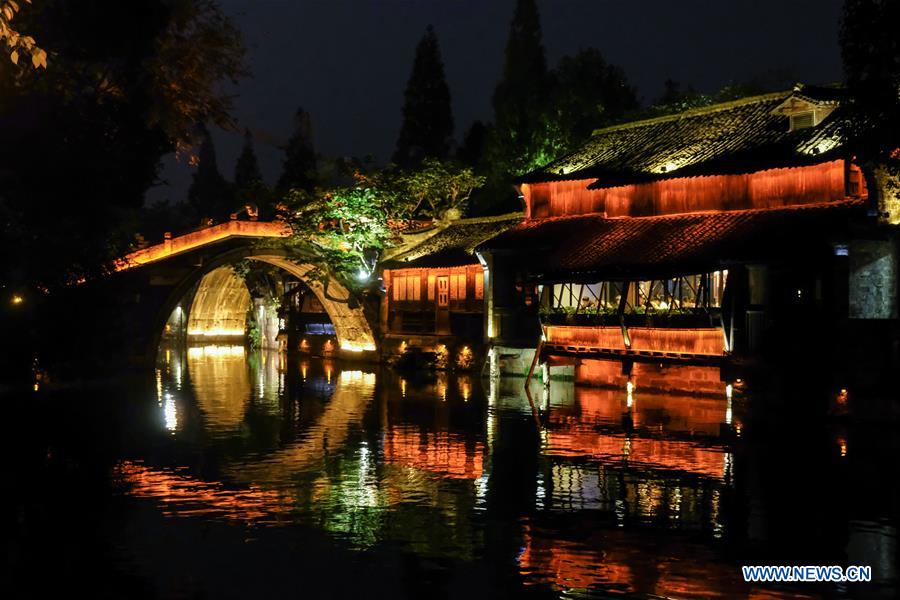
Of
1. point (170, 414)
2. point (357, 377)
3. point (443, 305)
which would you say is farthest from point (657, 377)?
point (170, 414)

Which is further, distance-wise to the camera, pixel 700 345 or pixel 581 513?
pixel 700 345

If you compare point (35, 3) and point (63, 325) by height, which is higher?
point (35, 3)

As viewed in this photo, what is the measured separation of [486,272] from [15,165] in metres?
19.3

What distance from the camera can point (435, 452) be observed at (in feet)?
70.7

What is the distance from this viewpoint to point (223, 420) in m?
27.5

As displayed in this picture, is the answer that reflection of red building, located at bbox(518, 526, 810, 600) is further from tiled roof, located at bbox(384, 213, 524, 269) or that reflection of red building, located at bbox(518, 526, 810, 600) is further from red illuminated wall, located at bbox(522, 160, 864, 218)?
tiled roof, located at bbox(384, 213, 524, 269)

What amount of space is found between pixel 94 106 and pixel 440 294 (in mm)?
22833

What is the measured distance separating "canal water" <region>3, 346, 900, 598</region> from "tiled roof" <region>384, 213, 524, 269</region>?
16.3 m

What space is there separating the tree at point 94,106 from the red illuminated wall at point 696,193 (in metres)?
15.1

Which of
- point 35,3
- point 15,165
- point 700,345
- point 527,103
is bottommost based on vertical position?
point 700,345

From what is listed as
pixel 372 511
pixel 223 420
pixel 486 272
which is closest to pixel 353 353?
pixel 486 272

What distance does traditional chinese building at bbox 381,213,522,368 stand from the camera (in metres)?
46.1

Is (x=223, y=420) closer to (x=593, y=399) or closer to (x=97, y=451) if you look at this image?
(x=97, y=451)

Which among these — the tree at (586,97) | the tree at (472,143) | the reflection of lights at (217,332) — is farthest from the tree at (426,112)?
the reflection of lights at (217,332)
